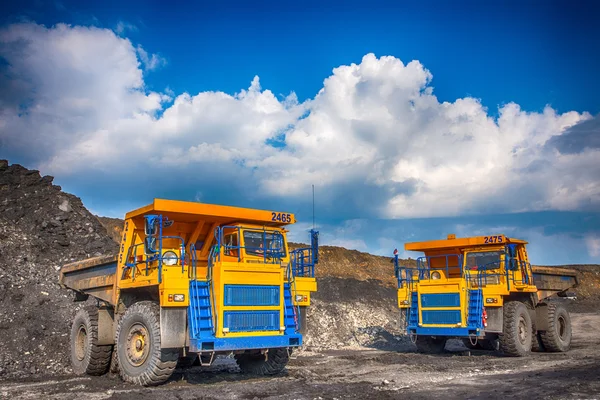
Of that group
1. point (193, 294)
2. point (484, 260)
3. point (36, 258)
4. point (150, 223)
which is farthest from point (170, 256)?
point (36, 258)

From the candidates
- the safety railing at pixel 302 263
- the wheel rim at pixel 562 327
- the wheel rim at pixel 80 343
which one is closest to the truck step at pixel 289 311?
the safety railing at pixel 302 263

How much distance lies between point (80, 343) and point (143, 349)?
3.46 metres

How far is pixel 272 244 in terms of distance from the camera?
11508 millimetres

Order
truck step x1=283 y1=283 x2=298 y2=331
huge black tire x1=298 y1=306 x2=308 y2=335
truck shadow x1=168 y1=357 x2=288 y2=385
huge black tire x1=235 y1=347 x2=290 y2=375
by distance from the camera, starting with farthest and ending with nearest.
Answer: huge black tire x1=235 y1=347 x2=290 y2=375
huge black tire x1=298 y1=306 x2=308 y2=335
truck shadow x1=168 y1=357 x2=288 y2=385
truck step x1=283 y1=283 x2=298 y2=331

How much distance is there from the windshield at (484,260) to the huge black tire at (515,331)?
4.01 feet

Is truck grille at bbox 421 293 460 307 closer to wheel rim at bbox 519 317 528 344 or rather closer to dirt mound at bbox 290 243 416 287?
wheel rim at bbox 519 317 528 344

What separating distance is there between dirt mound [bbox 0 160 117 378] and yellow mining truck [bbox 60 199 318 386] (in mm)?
1659

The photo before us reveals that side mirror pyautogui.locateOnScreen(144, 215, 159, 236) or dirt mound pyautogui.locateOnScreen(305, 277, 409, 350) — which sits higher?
side mirror pyautogui.locateOnScreen(144, 215, 159, 236)

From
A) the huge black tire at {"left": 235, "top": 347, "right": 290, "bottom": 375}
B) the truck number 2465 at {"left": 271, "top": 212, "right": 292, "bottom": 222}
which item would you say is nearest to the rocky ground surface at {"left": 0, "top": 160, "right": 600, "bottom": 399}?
the huge black tire at {"left": 235, "top": 347, "right": 290, "bottom": 375}

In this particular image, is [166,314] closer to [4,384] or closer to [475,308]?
[4,384]

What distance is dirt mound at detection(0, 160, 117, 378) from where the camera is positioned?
13844 millimetres

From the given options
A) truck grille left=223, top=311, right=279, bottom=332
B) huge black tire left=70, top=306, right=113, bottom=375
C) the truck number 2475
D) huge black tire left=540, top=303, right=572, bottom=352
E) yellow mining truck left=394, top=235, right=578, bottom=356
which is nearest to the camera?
truck grille left=223, top=311, right=279, bottom=332

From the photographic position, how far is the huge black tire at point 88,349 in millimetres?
11859

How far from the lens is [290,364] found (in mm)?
13445
